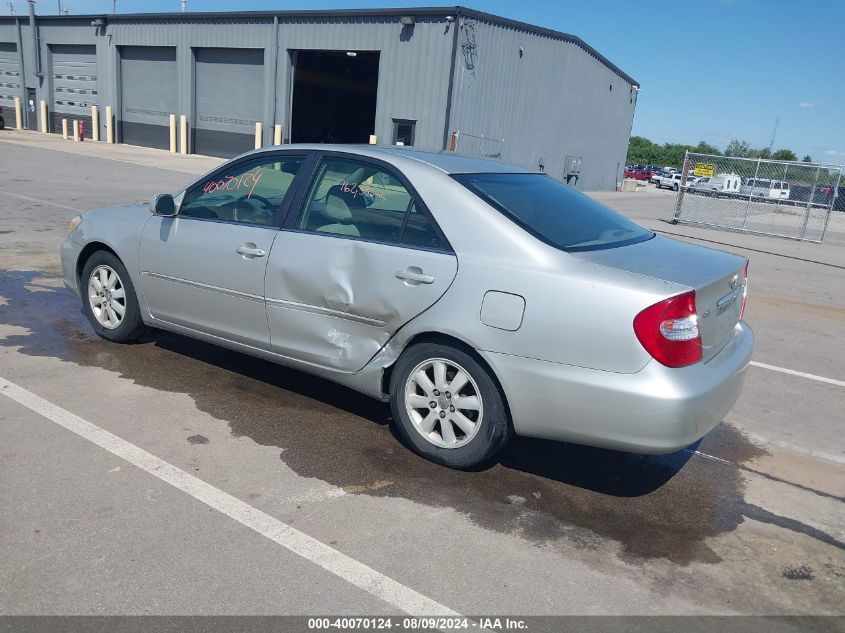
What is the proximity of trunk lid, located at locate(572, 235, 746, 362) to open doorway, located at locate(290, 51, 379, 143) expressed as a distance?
2964 centimetres

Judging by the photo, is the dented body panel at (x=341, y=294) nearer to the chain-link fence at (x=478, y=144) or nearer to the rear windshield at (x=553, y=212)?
the rear windshield at (x=553, y=212)

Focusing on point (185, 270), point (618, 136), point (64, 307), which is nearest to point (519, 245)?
point (185, 270)

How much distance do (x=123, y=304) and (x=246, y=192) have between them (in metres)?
1.44

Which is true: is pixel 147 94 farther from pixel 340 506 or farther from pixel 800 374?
pixel 340 506

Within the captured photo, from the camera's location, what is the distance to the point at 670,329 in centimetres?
351

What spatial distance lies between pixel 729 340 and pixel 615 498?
1.09 metres

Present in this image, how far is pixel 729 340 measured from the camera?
13.6 feet

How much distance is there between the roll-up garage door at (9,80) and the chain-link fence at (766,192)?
37533 millimetres

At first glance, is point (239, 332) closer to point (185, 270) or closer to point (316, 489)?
point (185, 270)

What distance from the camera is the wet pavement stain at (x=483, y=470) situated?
11.9 ft

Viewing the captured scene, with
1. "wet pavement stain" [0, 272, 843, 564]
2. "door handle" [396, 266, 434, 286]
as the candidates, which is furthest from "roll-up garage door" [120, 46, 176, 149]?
"door handle" [396, 266, 434, 286]

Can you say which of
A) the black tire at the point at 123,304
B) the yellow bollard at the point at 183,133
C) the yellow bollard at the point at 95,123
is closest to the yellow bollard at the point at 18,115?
the yellow bollard at the point at 95,123

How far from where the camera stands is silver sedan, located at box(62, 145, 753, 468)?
3.55 meters

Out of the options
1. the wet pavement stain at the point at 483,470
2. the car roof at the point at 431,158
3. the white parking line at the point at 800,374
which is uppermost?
the car roof at the point at 431,158
